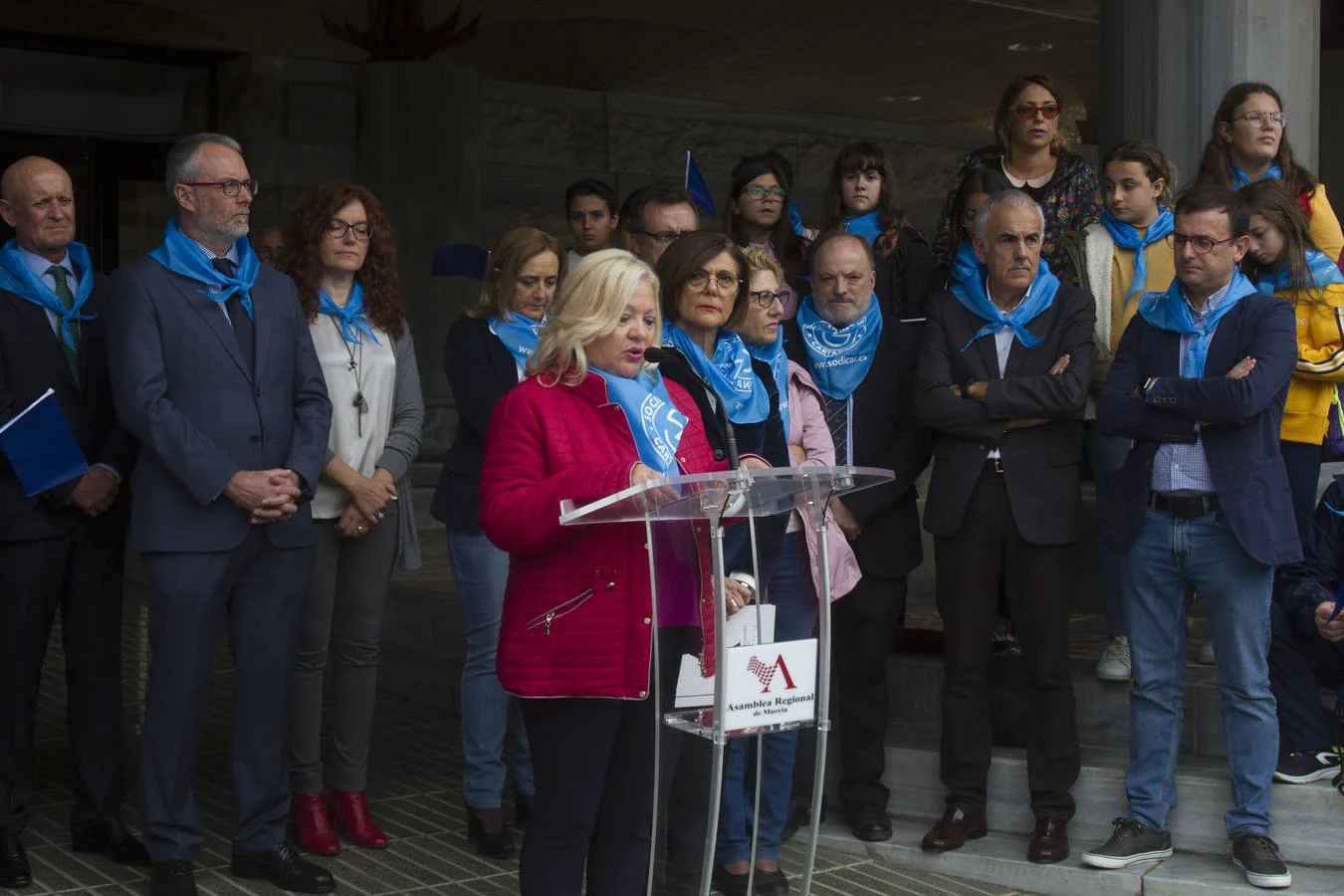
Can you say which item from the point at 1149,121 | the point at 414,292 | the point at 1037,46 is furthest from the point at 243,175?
the point at 1037,46

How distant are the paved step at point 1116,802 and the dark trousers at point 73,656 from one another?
2.21m

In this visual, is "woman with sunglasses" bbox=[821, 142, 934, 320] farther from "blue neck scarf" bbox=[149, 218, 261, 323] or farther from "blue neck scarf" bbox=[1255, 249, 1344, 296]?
"blue neck scarf" bbox=[149, 218, 261, 323]

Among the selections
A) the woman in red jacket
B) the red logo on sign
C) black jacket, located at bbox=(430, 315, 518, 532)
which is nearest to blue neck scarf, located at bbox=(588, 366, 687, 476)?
the woman in red jacket

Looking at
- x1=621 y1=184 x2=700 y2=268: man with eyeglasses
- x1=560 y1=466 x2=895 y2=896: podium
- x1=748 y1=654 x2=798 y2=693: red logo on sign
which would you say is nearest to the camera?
x1=560 y1=466 x2=895 y2=896: podium

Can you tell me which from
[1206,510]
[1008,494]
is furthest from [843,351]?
[1206,510]

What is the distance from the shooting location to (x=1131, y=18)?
252 inches

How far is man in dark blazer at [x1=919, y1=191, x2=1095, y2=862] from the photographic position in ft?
15.3

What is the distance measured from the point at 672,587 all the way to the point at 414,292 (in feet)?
25.6

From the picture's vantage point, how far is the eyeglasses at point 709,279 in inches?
167

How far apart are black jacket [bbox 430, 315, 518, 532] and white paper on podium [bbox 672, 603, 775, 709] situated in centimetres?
158

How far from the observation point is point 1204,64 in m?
6.15

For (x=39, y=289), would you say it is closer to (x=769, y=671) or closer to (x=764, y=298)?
(x=764, y=298)

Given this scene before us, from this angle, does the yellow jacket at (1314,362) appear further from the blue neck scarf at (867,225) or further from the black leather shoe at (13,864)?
the black leather shoe at (13,864)

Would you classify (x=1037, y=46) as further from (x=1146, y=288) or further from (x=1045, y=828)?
(x=1045, y=828)
